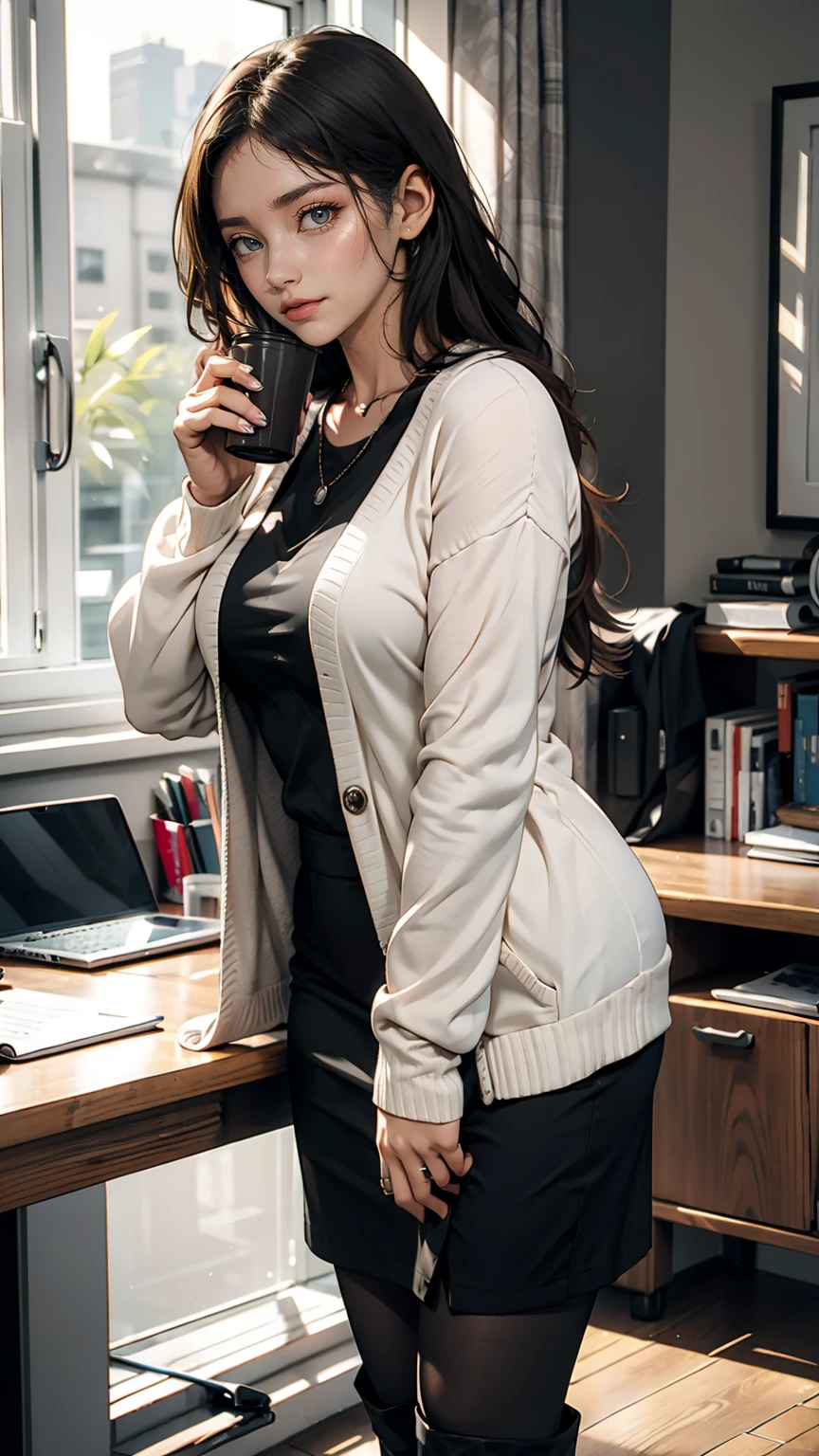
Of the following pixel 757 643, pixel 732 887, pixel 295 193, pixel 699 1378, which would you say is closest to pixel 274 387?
pixel 295 193

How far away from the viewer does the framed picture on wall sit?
282cm

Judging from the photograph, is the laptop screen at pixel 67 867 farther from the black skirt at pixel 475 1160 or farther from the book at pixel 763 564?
the book at pixel 763 564

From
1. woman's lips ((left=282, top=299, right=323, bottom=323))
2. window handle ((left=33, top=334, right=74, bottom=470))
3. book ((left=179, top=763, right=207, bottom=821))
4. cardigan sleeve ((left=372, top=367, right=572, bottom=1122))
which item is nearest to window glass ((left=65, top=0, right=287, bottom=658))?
window handle ((left=33, top=334, right=74, bottom=470))

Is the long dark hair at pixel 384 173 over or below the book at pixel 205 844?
over

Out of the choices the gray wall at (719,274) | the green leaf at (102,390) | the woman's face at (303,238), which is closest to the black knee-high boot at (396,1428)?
the woman's face at (303,238)

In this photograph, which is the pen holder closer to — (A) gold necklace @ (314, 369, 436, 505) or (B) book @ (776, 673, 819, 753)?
(A) gold necklace @ (314, 369, 436, 505)

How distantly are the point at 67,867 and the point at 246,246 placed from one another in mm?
1076

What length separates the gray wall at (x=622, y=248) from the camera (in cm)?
298

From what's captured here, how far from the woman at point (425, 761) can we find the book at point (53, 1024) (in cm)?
24

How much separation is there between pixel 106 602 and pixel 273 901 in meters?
1.14

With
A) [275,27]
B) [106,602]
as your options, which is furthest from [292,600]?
[275,27]

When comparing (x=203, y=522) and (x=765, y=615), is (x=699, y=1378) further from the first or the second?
(x=203, y=522)

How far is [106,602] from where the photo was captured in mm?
2570

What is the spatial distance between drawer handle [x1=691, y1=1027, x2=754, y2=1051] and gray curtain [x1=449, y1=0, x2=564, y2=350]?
1.27m
